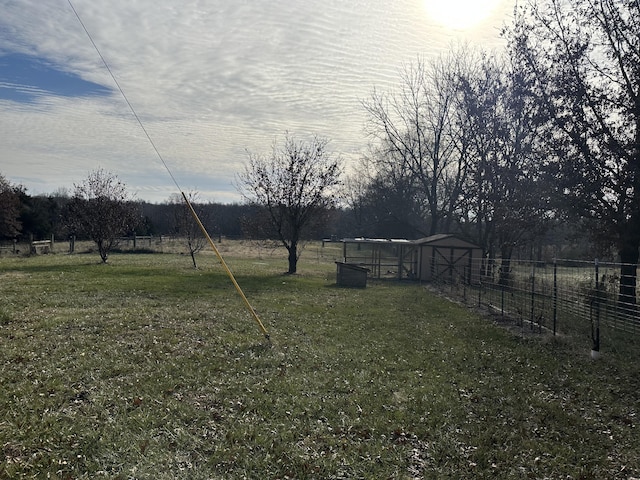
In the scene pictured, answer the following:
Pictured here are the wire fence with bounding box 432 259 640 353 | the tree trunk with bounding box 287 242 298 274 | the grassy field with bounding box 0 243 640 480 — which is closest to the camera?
the grassy field with bounding box 0 243 640 480

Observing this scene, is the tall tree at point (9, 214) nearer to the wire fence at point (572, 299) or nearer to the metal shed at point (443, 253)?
the metal shed at point (443, 253)

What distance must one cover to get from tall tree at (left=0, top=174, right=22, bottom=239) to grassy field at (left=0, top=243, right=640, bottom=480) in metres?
30.9

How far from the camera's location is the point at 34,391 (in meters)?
6.46

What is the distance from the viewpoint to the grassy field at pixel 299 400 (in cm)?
491

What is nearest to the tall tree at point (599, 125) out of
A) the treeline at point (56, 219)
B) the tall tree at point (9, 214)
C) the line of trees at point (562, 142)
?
the line of trees at point (562, 142)

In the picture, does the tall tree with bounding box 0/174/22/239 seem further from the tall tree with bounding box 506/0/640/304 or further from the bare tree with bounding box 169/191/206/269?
the tall tree with bounding box 506/0/640/304

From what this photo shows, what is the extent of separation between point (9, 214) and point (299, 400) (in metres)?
40.9

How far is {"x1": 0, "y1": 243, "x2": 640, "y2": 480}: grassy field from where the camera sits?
16.1 ft

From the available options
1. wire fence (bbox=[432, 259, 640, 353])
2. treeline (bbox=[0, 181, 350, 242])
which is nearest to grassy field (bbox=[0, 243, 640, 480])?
wire fence (bbox=[432, 259, 640, 353])

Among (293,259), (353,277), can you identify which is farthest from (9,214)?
(353,277)

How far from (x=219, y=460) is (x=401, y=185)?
43.7 metres

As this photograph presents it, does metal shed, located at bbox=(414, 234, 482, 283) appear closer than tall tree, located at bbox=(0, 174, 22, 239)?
Yes

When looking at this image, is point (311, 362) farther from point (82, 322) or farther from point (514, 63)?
point (514, 63)

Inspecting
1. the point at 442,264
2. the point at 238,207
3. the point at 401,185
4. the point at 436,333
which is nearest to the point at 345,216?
the point at 238,207
